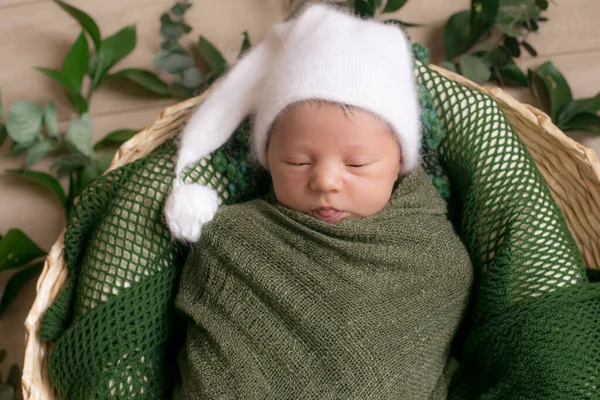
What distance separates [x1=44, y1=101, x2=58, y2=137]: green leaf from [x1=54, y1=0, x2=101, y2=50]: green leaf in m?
0.16

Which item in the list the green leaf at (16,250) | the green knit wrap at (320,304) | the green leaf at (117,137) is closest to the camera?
the green knit wrap at (320,304)

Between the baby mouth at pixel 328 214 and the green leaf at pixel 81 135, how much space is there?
589mm

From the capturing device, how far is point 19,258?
114 cm

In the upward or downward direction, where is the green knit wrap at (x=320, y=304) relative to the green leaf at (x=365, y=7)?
downward

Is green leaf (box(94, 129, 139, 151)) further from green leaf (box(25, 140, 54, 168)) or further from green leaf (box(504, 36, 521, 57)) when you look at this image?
green leaf (box(504, 36, 521, 57))

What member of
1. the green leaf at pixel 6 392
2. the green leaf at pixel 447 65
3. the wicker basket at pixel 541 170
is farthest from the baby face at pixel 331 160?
the green leaf at pixel 6 392

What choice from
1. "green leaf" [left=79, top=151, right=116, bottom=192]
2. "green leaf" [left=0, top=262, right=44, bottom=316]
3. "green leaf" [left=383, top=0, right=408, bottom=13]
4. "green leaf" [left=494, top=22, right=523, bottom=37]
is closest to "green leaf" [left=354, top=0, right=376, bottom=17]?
"green leaf" [left=383, top=0, right=408, bottom=13]

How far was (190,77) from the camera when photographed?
1.20 meters

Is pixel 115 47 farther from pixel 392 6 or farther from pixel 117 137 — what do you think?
pixel 392 6

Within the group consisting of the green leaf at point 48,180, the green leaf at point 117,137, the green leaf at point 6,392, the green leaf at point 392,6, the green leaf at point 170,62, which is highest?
the green leaf at point 392,6

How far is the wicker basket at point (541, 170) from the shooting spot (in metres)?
0.86

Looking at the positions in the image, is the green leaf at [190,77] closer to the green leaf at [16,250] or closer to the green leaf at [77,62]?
the green leaf at [77,62]

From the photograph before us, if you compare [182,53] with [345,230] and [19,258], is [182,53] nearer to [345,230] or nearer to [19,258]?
[19,258]

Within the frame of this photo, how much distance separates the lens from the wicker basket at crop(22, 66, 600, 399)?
86 centimetres
